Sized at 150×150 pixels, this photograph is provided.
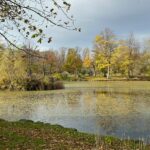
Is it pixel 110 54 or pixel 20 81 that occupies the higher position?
pixel 110 54

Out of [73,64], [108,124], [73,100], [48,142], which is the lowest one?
[108,124]

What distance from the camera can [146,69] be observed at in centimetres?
7981

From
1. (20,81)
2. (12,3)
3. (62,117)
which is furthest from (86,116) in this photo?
(20,81)

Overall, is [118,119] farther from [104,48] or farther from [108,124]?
[104,48]

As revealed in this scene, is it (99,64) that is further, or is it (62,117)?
(99,64)

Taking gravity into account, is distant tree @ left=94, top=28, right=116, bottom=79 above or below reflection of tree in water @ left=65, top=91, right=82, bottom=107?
above

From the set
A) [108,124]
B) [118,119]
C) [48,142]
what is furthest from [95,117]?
[48,142]

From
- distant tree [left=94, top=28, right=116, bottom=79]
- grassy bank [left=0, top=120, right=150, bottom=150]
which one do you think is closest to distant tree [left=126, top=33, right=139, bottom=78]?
distant tree [left=94, top=28, right=116, bottom=79]

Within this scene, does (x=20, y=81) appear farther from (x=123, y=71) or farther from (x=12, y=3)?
(x=12, y=3)

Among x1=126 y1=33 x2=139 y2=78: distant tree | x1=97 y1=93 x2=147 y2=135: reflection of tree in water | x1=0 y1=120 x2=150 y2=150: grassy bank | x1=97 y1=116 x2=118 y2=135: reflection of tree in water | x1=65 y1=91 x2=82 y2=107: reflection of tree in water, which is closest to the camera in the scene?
x1=0 y1=120 x2=150 y2=150: grassy bank

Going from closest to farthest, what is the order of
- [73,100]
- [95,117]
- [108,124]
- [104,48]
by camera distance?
[108,124] → [95,117] → [73,100] → [104,48]

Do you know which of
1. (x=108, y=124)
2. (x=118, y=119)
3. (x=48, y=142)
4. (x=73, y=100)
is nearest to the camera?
(x=48, y=142)

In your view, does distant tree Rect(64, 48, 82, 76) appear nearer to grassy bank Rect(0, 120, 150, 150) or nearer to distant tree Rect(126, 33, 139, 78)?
distant tree Rect(126, 33, 139, 78)

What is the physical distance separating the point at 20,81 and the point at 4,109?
902 inches
